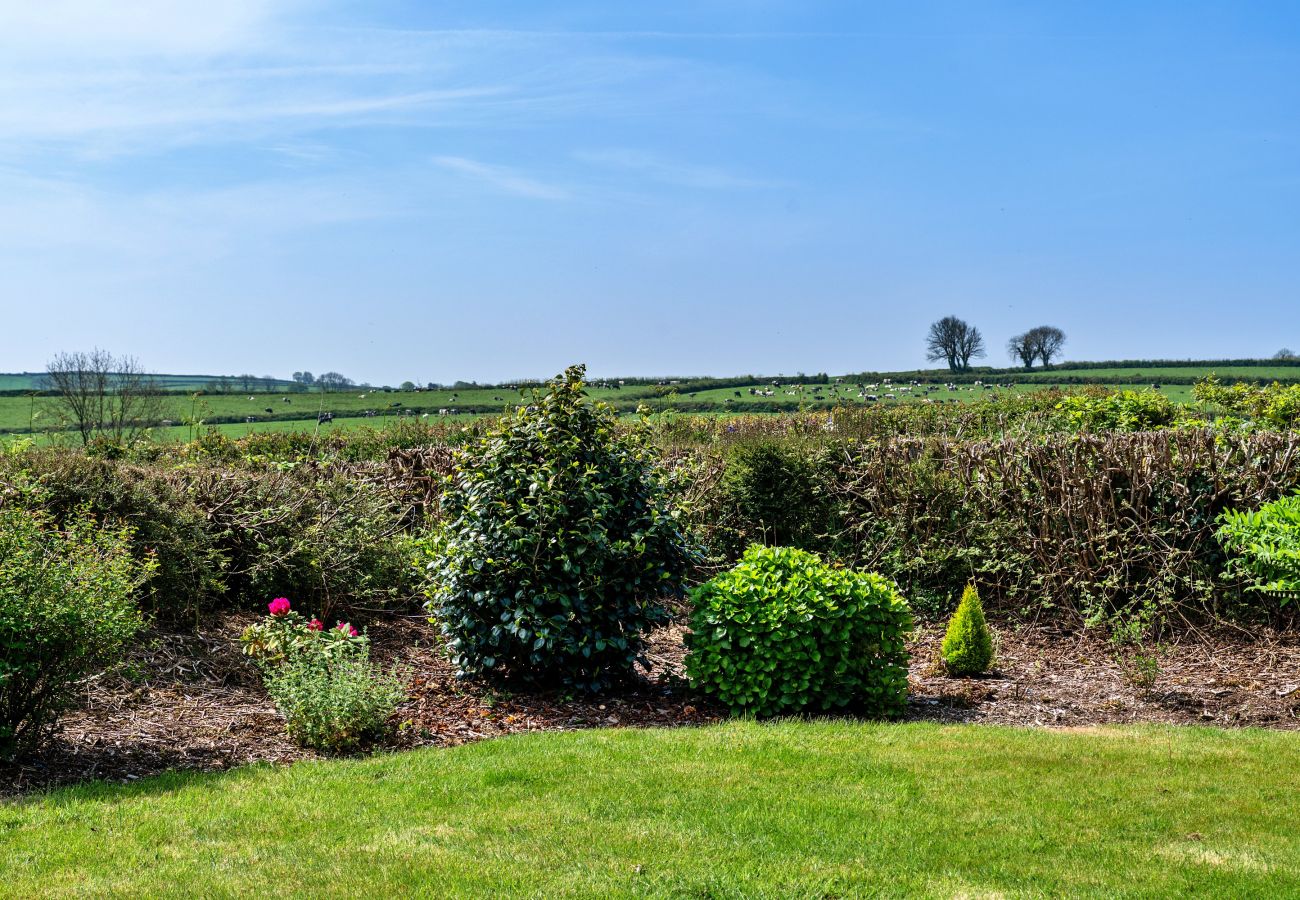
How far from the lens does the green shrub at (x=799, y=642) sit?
715cm

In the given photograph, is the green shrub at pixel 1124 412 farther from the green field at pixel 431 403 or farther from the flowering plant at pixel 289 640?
the flowering plant at pixel 289 640

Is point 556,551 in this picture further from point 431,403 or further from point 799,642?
point 431,403

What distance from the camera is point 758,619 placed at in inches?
283

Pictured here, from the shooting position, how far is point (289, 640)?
24.2ft

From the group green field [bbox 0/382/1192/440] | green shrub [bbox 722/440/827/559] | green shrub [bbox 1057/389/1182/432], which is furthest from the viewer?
green field [bbox 0/382/1192/440]

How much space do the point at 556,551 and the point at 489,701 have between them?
1169 millimetres

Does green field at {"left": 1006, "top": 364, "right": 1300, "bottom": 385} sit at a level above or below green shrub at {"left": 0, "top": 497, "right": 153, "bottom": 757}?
above

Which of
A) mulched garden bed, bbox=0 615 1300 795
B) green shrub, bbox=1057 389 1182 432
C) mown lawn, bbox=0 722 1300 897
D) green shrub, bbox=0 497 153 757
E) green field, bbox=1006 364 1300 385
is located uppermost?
green field, bbox=1006 364 1300 385

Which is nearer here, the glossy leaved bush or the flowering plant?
the flowering plant

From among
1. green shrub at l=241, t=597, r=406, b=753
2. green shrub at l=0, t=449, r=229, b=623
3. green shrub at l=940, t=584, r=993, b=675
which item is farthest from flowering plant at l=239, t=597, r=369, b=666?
green shrub at l=940, t=584, r=993, b=675

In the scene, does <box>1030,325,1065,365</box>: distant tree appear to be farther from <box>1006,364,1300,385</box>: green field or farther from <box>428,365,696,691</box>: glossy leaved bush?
<box>428,365,696,691</box>: glossy leaved bush

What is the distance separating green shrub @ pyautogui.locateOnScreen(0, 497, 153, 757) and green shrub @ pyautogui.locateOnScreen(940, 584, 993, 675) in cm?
599

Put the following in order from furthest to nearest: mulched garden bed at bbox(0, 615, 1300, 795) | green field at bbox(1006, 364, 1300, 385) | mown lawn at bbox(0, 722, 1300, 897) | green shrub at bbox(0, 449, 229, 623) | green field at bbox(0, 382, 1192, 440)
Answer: green field at bbox(1006, 364, 1300, 385) → green field at bbox(0, 382, 1192, 440) → green shrub at bbox(0, 449, 229, 623) → mulched garden bed at bbox(0, 615, 1300, 795) → mown lawn at bbox(0, 722, 1300, 897)

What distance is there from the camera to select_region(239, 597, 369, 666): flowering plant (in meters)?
7.21
